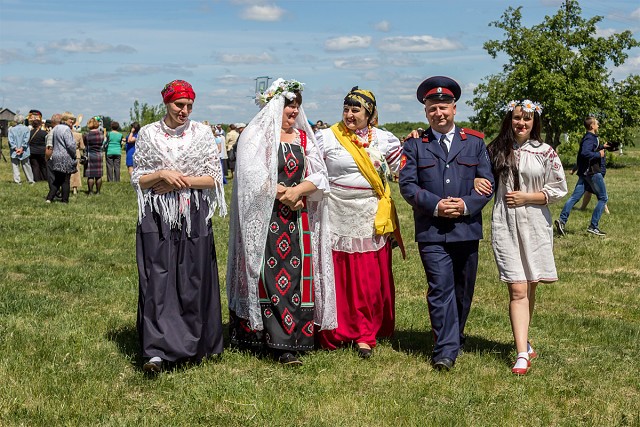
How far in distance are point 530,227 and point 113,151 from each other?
18531 millimetres

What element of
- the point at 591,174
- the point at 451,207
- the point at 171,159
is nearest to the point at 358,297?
the point at 451,207

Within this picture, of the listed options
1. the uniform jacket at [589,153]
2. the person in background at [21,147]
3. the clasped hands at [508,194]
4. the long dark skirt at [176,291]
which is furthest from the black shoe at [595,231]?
the person in background at [21,147]

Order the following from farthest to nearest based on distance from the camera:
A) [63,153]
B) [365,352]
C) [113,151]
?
[113,151]
[63,153]
[365,352]

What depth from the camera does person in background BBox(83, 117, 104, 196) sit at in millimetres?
18656

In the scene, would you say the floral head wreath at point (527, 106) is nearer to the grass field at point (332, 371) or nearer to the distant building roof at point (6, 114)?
the grass field at point (332, 371)

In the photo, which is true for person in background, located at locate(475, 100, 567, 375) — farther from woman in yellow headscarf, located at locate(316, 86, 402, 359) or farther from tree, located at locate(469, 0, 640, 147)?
tree, located at locate(469, 0, 640, 147)

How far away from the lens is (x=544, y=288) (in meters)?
9.23

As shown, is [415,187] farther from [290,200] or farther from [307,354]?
Answer: [307,354]

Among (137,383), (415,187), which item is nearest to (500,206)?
(415,187)

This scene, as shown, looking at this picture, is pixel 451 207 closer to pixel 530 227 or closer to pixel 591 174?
pixel 530 227

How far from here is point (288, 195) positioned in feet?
19.7

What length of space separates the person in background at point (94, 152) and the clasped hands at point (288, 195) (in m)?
13.4

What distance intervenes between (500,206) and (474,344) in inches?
51.2

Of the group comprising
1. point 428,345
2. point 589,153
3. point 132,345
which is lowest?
point 428,345
